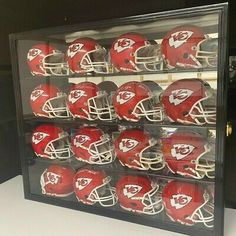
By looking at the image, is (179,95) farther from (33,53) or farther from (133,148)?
(33,53)

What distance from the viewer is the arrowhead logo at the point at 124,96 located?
1.07 meters

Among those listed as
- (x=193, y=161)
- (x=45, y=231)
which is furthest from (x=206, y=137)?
(x=45, y=231)

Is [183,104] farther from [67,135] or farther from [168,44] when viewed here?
[67,135]

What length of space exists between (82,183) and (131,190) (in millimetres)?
206

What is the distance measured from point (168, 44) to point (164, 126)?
0.28 metres

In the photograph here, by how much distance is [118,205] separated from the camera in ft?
3.85

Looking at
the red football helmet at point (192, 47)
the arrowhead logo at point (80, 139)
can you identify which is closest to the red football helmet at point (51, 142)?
the arrowhead logo at point (80, 139)

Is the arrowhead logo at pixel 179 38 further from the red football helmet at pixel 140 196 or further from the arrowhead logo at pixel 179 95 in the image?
the red football helmet at pixel 140 196

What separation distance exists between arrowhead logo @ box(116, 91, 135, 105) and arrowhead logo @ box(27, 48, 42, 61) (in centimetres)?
39

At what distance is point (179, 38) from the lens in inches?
37.9

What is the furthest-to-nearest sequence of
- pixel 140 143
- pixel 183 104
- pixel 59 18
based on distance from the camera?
pixel 59 18
pixel 140 143
pixel 183 104

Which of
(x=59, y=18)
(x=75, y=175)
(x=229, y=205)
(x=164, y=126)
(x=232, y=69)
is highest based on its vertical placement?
(x=59, y=18)

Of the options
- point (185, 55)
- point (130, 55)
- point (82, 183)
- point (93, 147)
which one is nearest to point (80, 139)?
point (93, 147)

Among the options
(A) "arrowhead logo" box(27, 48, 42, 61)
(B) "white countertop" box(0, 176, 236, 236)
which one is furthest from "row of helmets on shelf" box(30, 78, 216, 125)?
(B) "white countertop" box(0, 176, 236, 236)
